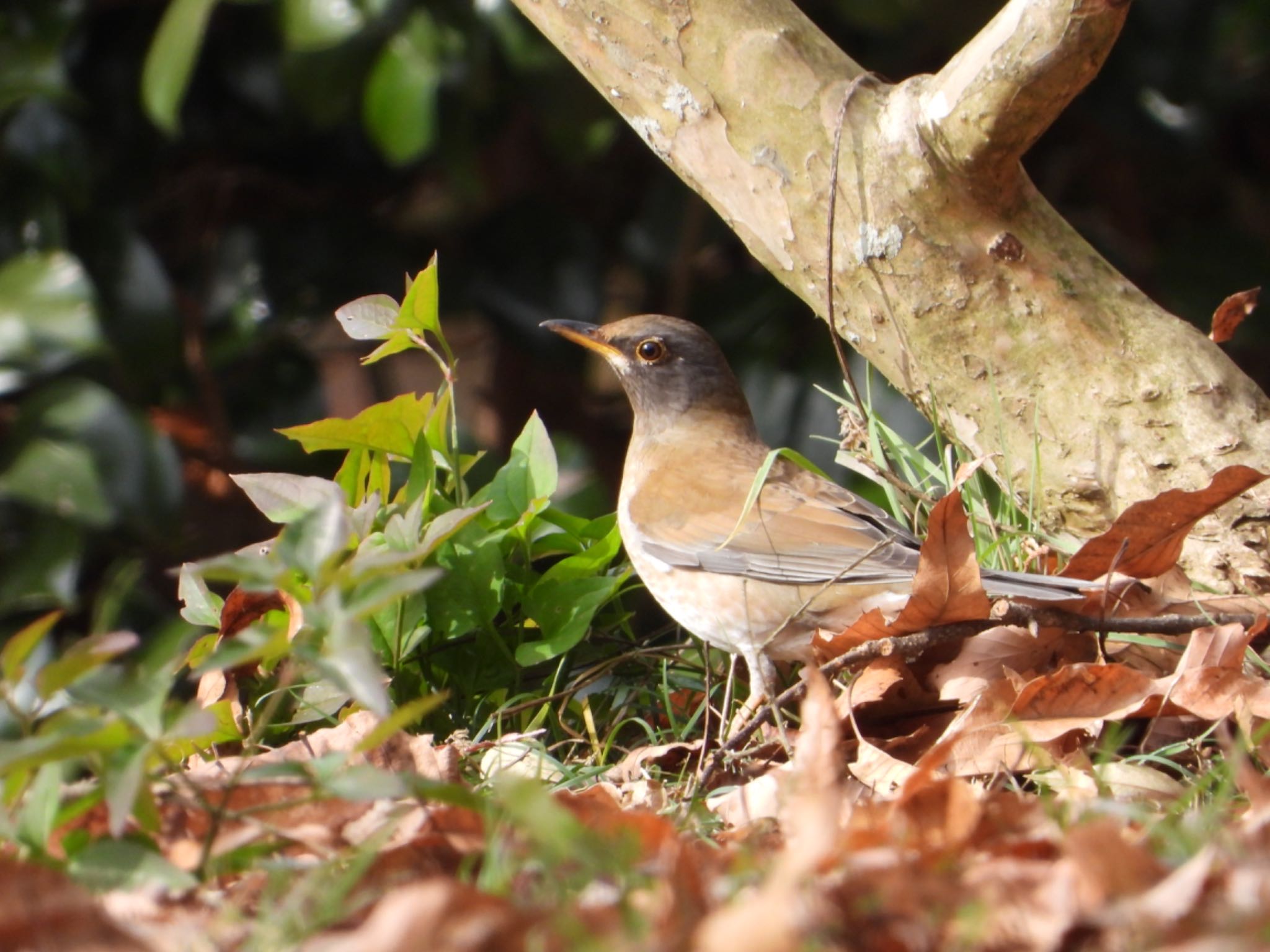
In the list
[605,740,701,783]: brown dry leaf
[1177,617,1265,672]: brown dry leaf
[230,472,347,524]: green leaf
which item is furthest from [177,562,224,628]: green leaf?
[1177,617,1265,672]: brown dry leaf

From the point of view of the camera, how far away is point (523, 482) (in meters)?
3.01

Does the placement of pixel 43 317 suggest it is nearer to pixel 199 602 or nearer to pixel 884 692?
pixel 199 602

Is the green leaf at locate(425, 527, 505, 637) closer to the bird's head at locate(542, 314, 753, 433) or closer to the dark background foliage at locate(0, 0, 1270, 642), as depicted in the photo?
the bird's head at locate(542, 314, 753, 433)

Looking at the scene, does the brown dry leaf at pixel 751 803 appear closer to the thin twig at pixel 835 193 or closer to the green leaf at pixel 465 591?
the green leaf at pixel 465 591

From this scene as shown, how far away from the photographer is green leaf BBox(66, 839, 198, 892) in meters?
1.62

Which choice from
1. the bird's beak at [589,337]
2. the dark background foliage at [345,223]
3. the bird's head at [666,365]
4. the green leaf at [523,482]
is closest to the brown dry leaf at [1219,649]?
the green leaf at [523,482]

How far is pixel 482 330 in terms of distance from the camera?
254 inches

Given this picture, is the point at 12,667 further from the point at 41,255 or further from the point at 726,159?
the point at 41,255

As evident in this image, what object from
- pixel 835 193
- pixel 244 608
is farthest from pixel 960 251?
pixel 244 608

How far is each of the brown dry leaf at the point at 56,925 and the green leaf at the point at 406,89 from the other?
356cm

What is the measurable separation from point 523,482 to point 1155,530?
1337 millimetres

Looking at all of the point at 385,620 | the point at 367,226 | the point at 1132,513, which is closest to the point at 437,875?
the point at 385,620

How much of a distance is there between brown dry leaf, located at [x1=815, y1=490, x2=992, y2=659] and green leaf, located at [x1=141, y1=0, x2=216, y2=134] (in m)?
2.91

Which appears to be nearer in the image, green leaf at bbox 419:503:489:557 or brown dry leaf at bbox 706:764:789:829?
brown dry leaf at bbox 706:764:789:829
